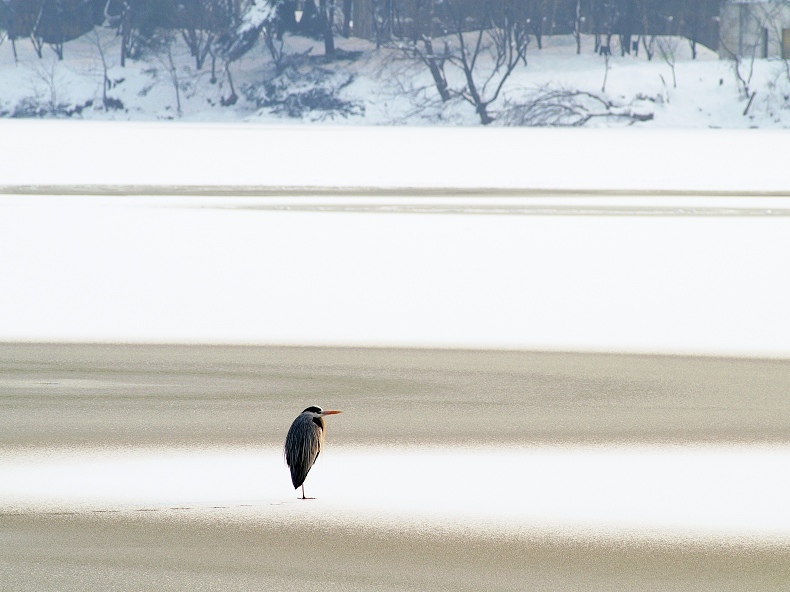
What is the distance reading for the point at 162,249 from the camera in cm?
1662

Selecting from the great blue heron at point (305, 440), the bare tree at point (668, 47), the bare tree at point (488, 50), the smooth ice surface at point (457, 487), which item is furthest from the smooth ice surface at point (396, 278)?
the bare tree at point (668, 47)

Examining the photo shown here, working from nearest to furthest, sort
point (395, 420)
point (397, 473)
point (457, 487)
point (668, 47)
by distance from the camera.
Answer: point (457, 487) → point (397, 473) → point (395, 420) → point (668, 47)

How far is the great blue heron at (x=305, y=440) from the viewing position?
5680 mm

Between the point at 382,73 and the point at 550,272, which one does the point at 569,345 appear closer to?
the point at 550,272

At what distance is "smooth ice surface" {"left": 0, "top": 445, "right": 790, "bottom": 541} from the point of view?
582cm

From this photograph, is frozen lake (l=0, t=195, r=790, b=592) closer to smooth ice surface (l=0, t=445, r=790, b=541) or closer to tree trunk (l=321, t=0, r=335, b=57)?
smooth ice surface (l=0, t=445, r=790, b=541)

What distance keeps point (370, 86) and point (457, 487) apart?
100420 millimetres

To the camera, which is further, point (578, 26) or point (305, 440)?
point (578, 26)

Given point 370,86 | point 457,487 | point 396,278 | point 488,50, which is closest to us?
point 457,487

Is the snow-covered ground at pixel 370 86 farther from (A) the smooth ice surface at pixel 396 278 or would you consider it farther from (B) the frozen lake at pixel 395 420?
(B) the frozen lake at pixel 395 420

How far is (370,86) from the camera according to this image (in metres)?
105

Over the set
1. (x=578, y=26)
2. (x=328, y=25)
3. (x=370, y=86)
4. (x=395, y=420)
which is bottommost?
(x=370, y=86)

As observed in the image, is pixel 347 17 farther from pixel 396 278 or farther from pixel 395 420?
pixel 395 420

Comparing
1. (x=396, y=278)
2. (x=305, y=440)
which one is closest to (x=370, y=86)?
(x=396, y=278)
